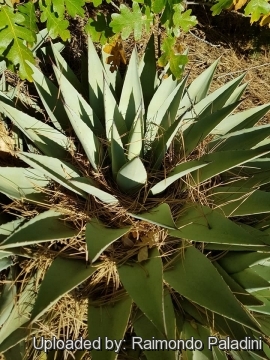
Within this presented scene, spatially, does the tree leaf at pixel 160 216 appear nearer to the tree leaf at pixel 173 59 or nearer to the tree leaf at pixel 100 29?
the tree leaf at pixel 173 59

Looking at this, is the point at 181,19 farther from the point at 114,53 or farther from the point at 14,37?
the point at 14,37

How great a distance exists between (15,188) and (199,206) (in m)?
0.68

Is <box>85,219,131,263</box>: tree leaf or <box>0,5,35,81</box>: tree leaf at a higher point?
<box>0,5,35,81</box>: tree leaf

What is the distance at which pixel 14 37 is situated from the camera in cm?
147

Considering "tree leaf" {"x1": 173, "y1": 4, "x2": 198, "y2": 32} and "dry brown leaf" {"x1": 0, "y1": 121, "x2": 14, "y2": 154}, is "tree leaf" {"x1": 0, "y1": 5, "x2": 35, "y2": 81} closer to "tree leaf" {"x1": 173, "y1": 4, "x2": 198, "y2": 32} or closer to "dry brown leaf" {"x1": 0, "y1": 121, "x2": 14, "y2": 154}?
"dry brown leaf" {"x1": 0, "y1": 121, "x2": 14, "y2": 154}

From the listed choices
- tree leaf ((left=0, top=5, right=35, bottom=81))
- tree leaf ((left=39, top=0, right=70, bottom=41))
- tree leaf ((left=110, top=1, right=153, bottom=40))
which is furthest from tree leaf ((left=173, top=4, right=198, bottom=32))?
tree leaf ((left=0, top=5, right=35, bottom=81))

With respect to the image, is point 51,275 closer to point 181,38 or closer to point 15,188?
point 15,188

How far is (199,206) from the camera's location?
151 centimetres

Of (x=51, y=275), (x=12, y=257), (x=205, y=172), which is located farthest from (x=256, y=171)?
(x=12, y=257)

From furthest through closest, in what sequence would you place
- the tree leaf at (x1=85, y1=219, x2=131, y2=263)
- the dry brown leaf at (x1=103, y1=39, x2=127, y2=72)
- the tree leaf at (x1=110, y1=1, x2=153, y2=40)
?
1. the dry brown leaf at (x1=103, y1=39, x2=127, y2=72)
2. the tree leaf at (x1=110, y1=1, x2=153, y2=40)
3. the tree leaf at (x1=85, y1=219, x2=131, y2=263)

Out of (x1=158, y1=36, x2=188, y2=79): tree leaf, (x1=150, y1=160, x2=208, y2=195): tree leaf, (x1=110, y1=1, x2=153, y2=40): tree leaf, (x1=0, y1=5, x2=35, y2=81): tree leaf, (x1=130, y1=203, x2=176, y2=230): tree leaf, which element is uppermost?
(x1=110, y1=1, x2=153, y2=40): tree leaf

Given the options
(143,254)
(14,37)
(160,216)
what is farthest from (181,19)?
(143,254)

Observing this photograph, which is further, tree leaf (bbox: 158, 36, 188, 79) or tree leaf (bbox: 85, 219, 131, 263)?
tree leaf (bbox: 158, 36, 188, 79)

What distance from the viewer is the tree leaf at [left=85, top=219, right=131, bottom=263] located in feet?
4.00
